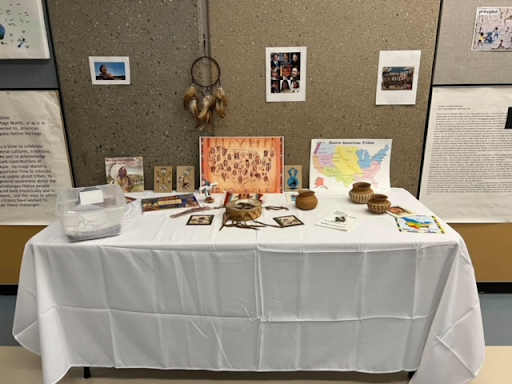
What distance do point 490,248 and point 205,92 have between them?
1715 mm

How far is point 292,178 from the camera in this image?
70.2 inches

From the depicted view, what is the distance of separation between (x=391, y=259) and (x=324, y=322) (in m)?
0.35

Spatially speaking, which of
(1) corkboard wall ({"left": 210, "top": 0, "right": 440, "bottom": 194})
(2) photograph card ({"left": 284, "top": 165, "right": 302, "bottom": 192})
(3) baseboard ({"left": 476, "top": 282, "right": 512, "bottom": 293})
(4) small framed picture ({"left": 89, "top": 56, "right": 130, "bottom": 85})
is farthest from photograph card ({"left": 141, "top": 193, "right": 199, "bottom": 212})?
(3) baseboard ({"left": 476, "top": 282, "right": 512, "bottom": 293})

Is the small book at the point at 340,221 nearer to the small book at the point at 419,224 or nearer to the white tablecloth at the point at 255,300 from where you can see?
the white tablecloth at the point at 255,300

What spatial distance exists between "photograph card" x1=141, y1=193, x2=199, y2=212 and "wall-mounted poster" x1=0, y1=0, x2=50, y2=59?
0.82 metres

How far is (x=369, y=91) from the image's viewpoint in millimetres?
1684

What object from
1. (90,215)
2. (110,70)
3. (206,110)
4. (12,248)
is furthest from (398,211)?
(12,248)

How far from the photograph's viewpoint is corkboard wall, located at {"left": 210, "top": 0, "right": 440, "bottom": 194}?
1.59 metres

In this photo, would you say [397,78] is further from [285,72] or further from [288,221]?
[288,221]

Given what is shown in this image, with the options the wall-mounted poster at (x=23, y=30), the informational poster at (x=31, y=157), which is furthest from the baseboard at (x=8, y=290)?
the wall-mounted poster at (x=23, y=30)

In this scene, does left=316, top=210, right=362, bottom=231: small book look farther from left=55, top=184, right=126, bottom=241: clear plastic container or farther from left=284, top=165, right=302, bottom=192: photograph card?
left=55, top=184, right=126, bottom=241: clear plastic container

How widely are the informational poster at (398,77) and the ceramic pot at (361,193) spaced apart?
0.42m

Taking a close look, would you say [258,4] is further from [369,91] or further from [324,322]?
[324,322]

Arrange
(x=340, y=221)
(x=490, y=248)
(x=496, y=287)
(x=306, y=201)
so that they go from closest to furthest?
(x=340, y=221), (x=306, y=201), (x=490, y=248), (x=496, y=287)
